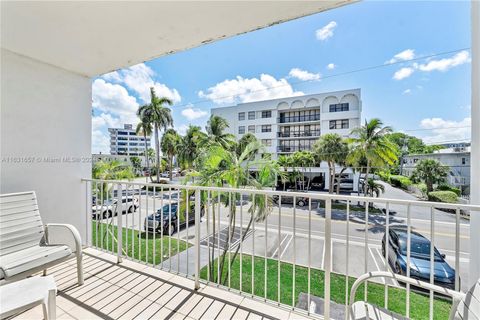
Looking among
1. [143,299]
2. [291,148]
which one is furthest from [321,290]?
[291,148]

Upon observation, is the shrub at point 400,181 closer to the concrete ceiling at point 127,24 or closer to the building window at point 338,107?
the building window at point 338,107

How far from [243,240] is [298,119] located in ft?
76.4

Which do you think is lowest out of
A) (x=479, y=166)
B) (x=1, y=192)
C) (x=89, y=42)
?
(x=1, y=192)

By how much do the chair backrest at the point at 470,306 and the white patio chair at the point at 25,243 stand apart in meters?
2.76

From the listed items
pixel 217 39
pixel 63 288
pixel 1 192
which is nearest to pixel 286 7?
pixel 217 39

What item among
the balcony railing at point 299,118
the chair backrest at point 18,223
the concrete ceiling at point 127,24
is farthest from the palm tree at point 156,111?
the chair backrest at point 18,223

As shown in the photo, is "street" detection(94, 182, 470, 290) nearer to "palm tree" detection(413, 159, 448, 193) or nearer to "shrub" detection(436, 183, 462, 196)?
"shrub" detection(436, 183, 462, 196)

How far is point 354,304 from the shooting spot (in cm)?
122

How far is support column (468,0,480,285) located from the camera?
4.45ft

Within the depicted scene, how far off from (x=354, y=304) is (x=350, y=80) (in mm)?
24150

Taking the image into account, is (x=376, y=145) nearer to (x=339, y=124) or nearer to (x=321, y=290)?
(x=339, y=124)

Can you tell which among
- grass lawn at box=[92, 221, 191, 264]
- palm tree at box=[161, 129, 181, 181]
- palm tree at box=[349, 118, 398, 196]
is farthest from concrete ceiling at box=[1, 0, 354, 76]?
palm tree at box=[161, 129, 181, 181]

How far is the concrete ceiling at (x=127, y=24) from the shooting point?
1700mm

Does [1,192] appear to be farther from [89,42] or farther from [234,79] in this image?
[234,79]
